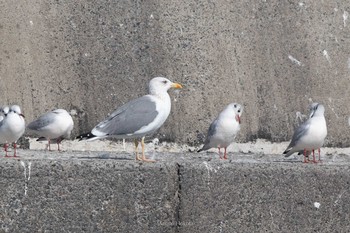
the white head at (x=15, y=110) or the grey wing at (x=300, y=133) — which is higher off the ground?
the white head at (x=15, y=110)

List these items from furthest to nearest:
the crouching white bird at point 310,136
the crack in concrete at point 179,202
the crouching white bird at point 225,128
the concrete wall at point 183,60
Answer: the concrete wall at point 183,60 < the crouching white bird at point 225,128 < the crouching white bird at point 310,136 < the crack in concrete at point 179,202

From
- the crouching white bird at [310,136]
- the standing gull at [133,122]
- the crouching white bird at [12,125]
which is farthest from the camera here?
the crouching white bird at [310,136]

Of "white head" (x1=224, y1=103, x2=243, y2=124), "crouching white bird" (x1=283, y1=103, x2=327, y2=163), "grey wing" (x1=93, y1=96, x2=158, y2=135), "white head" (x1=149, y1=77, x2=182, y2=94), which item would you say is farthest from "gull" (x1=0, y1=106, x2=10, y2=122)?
"crouching white bird" (x1=283, y1=103, x2=327, y2=163)

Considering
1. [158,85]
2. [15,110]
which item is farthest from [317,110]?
[15,110]

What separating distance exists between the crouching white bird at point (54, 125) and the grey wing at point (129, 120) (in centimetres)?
72

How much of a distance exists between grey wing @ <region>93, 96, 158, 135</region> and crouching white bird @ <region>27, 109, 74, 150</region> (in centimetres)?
72

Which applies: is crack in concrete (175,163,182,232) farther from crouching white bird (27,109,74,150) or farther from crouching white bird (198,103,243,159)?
crouching white bird (27,109,74,150)

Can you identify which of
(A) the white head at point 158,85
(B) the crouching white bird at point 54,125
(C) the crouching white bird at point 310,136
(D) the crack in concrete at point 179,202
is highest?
(A) the white head at point 158,85

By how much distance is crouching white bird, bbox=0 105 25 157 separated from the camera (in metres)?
7.46

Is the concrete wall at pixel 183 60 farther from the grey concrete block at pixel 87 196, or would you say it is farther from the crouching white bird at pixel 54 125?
the grey concrete block at pixel 87 196

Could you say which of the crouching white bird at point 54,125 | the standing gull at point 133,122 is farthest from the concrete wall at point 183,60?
the standing gull at point 133,122

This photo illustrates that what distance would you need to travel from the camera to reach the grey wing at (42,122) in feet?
26.2

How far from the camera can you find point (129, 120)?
713 centimetres

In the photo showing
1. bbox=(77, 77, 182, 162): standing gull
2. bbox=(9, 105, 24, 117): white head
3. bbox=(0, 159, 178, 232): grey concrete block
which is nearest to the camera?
bbox=(0, 159, 178, 232): grey concrete block
